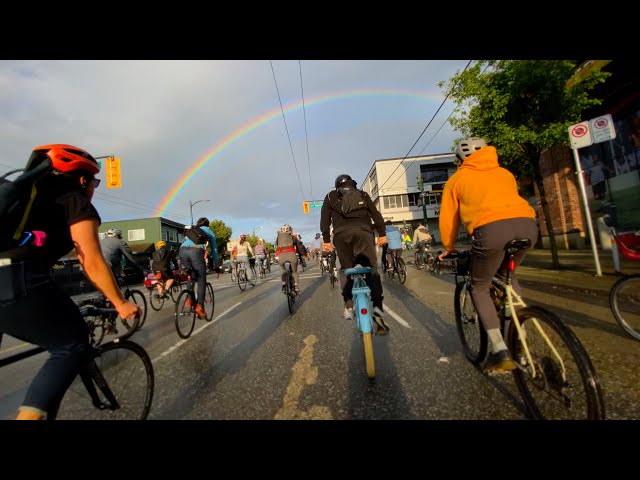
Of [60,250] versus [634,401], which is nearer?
[60,250]

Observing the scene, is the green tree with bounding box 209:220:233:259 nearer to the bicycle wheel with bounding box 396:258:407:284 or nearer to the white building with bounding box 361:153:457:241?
the white building with bounding box 361:153:457:241

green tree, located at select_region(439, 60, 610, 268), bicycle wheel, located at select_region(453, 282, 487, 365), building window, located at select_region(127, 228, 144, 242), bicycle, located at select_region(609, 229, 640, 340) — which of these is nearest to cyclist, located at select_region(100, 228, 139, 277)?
bicycle wheel, located at select_region(453, 282, 487, 365)

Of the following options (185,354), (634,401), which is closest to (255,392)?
(185,354)

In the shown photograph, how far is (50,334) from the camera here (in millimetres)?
1632

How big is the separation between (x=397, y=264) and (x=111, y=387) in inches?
358

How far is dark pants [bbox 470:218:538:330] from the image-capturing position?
90.8 inches

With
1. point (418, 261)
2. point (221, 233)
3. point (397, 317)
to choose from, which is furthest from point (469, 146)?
point (221, 233)

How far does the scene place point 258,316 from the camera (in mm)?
6668

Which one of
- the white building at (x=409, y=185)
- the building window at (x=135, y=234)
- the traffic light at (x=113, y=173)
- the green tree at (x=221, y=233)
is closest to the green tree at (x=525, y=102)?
the traffic light at (x=113, y=173)

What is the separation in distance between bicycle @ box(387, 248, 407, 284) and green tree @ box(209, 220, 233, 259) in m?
58.5

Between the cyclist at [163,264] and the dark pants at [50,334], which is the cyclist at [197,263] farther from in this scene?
the dark pants at [50,334]
